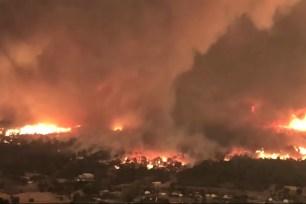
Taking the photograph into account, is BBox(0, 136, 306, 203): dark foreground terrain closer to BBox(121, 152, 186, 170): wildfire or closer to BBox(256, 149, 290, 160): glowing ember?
BBox(121, 152, 186, 170): wildfire

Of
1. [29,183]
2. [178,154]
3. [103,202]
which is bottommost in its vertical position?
[103,202]

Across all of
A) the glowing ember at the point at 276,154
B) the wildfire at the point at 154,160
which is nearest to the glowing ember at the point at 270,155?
the glowing ember at the point at 276,154

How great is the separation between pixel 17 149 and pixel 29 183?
2316 cm

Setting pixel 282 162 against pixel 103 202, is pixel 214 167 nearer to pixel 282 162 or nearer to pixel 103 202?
pixel 282 162

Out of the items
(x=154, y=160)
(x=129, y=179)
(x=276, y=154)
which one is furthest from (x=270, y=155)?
(x=129, y=179)

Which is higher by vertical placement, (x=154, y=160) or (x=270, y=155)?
(x=270, y=155)

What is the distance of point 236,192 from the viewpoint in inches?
2645

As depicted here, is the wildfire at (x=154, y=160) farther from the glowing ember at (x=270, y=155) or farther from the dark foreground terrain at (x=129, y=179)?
the glowing ember at (x=270, y=155)

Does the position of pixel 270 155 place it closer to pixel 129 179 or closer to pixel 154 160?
pixel 154 160

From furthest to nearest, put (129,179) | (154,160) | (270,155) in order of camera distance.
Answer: (270,155) < (154,160) < (129,179)

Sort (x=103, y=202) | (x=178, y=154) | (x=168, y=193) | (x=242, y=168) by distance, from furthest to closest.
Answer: (x=178, y=154) < (x=242, y=168) < (x=168, y=193) < (x=103, y=202)

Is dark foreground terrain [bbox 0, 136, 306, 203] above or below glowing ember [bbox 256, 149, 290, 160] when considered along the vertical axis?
below

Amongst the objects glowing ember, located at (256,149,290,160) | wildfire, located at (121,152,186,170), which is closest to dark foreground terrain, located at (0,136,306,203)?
wildfire, located at (121,152,186,170)

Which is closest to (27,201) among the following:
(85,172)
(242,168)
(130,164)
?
(85,172)
